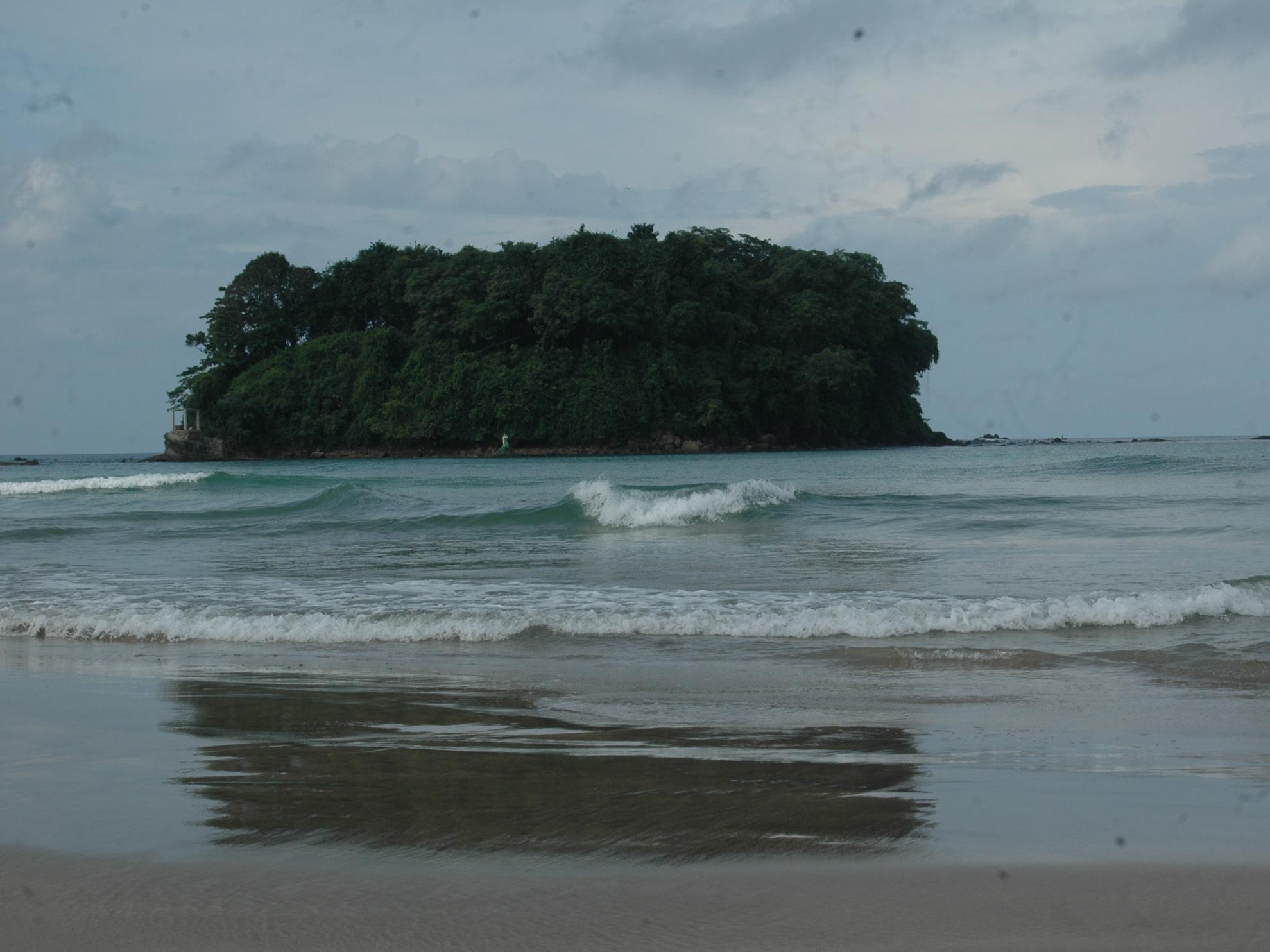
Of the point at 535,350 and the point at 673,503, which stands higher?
the point at 535,350

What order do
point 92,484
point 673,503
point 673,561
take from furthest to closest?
1. point 92,484
2. point 673,503
3. point 673,561

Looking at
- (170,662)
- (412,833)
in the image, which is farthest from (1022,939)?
(170,662)

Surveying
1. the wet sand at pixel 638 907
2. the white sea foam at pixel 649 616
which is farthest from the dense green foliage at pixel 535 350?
the wet sand at pixel 638 907

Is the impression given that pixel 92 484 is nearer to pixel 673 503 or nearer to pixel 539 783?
pixel 673 503

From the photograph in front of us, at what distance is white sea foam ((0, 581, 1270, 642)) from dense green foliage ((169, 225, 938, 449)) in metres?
47.2

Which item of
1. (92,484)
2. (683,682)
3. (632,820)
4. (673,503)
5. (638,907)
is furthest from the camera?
(92,484)

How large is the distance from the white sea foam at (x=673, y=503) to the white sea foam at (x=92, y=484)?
15.2 m

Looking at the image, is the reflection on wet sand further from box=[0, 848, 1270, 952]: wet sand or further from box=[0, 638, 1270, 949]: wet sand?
box=[0, 848, 1270, 952]: wet sand

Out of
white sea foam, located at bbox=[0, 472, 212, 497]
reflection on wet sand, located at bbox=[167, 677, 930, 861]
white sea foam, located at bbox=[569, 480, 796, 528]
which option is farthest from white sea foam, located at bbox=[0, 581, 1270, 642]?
white sea foam, located at bbox=[0, 472, 212, 497]

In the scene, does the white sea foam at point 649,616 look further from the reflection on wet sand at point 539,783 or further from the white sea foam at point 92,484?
the white sea foam at point 92,484

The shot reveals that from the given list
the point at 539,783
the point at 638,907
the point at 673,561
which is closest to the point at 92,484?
the point at 673,561

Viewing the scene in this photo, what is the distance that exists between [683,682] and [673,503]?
463 inches

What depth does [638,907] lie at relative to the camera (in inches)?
100

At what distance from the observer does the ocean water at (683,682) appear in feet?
10.5
